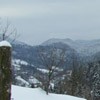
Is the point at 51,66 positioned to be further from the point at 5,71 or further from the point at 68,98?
the point at 5,71

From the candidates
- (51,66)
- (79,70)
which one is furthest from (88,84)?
(51,66)

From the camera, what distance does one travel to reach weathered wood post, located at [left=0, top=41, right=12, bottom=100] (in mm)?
Result: 3559

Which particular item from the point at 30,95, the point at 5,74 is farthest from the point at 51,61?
the point at 5,74

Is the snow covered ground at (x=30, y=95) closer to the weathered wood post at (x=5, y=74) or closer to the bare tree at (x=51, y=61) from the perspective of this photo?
the bare tree at (x=51, y=61)

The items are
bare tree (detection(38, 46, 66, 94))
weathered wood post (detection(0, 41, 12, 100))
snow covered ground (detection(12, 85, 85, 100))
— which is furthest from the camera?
bare tree (detection(38, 46, 66, 94))

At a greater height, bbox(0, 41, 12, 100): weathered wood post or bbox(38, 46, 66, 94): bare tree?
bbox(0, 41, 12, 100): weathered wood post

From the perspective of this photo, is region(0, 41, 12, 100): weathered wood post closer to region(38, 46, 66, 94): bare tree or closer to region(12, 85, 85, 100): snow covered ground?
region(12, 85, 85, 100): snow covered ground

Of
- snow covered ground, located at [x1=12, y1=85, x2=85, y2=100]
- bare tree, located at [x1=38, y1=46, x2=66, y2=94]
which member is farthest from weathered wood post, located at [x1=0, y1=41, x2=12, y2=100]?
bare tree, located at [x1=38, y1=46, x2=66, y2=94]

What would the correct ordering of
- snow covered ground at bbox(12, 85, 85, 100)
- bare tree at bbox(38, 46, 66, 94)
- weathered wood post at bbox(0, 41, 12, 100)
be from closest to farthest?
weathered wood post at bbox(0, 41, 12, 100) → snow covered ground at bbox(12, 85, 85, 100) → bare tree at bbox(38, 46, 66, 94)

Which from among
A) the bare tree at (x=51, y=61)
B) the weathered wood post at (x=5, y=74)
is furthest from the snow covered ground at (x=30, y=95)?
the weathered wood post at (x=5, y=74)

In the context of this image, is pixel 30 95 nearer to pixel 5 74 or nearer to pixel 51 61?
pixel 51 61

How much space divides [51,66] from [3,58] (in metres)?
22.8

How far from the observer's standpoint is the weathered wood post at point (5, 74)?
11.7 ft

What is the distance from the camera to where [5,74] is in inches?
142
